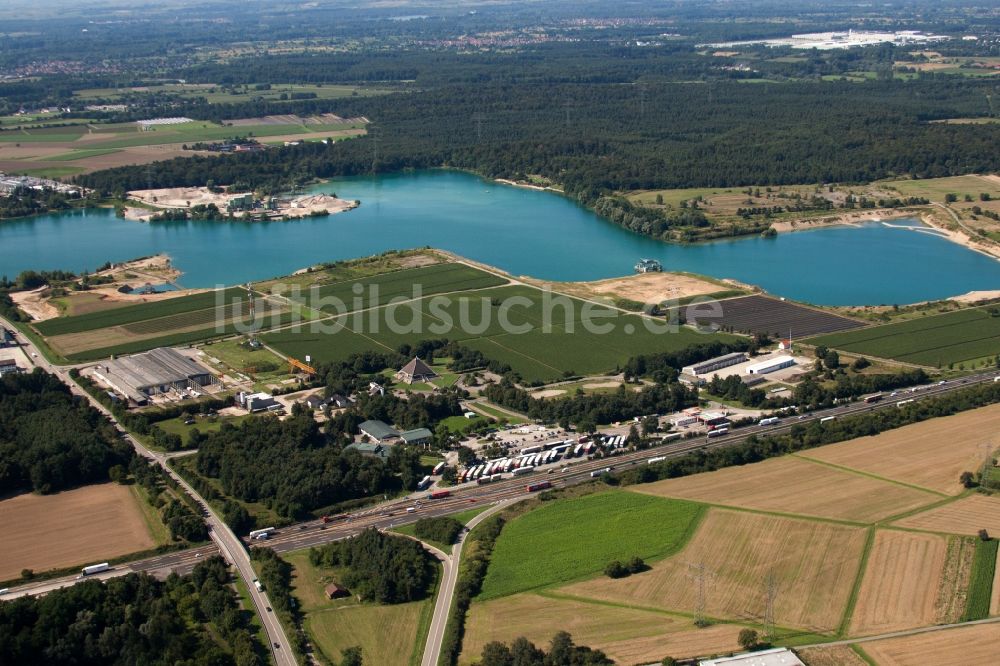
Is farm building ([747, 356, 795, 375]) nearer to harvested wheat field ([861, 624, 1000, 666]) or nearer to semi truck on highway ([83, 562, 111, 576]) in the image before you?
harvested wheat field ([861, 624, 1000, 666])

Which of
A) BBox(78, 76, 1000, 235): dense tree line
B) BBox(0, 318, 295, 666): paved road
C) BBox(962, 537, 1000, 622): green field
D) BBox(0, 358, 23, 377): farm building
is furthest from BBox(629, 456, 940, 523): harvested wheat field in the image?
BBox(78, 76, 1000, 235): dense tree line

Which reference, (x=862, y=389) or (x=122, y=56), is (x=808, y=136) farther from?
(x=122, y=56)

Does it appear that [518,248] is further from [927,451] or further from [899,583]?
[899,583]

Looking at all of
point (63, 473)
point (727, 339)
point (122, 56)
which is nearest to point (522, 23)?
point (122, 56)

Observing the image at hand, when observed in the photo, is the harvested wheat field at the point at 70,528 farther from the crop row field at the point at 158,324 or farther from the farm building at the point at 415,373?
the crop row field at the point at 158,324

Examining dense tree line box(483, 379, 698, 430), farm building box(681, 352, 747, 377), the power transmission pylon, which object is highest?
farm building box(681, 352, 747, 377)

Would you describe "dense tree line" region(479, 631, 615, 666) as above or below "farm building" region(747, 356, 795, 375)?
below

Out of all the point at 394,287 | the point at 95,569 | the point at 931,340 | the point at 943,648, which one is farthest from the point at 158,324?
the point at 943,648
